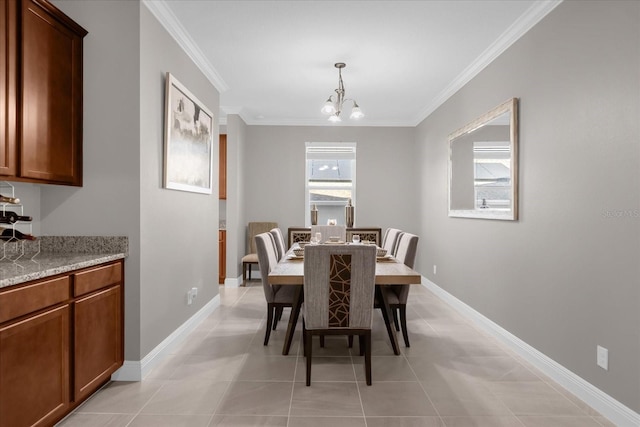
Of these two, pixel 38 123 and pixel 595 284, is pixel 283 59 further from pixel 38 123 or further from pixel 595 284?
pixel 595 284

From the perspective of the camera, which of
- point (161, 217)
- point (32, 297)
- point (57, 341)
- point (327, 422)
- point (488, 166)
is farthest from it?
point (488, 166)

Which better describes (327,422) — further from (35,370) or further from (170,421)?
(35,370)

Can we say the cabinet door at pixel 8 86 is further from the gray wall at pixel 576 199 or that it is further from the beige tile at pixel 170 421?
the gray wall at pixel 576 199

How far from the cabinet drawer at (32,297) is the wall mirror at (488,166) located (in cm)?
319

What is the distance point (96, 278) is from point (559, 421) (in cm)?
277

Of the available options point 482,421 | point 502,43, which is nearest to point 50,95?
point 482,421

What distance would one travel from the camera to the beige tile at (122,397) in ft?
7.28

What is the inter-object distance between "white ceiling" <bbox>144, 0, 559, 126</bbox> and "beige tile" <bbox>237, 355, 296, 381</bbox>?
2.67 meters

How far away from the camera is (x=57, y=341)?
194cm

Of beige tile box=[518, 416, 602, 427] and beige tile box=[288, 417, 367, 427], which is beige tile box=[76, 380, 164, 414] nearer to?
beige tile box=[288, 417, 367, 427]

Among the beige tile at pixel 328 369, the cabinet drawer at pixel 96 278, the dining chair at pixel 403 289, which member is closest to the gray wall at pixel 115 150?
the cabinet drawer at pixel 96 278

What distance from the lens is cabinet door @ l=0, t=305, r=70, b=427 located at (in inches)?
63.7

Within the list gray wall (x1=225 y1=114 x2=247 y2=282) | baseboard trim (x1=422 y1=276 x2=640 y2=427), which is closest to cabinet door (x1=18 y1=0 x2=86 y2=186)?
gray wall (x1=225 y1=114 x2=247 y2=282)

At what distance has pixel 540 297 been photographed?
282 centimetres
